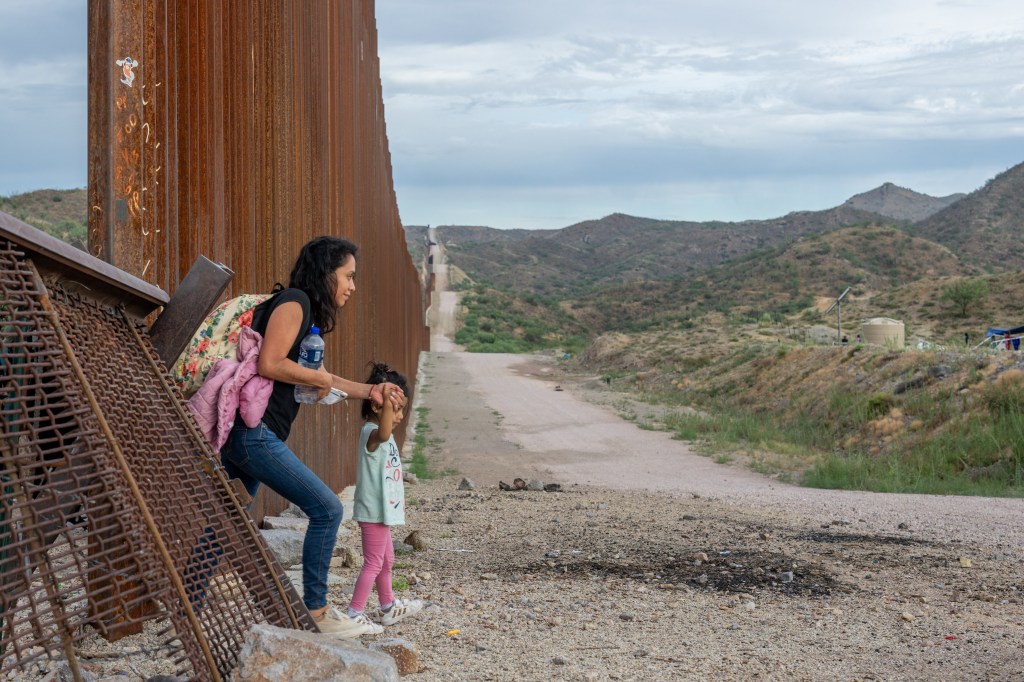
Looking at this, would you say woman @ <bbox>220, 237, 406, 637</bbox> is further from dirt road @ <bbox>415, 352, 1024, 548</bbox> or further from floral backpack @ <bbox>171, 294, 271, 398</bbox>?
dirt road @ <bbox>415, 352, 1024, 548</bbox>

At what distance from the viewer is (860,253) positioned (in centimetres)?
6869

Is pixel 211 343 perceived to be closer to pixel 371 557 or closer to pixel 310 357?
pixel 310 357

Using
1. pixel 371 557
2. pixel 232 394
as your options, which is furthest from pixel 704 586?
pixel 232 394

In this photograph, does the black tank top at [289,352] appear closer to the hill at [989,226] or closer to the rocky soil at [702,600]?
the rocky soil at [702,600]

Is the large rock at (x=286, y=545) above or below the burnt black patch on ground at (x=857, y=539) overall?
above

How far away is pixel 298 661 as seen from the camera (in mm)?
2965

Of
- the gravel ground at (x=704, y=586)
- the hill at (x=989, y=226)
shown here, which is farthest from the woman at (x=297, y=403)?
the hill at (x=989, y=226)

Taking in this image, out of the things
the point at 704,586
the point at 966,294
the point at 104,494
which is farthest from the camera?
the point at 966,294

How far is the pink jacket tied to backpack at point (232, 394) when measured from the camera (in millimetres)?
3754

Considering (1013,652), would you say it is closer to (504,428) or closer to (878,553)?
(878,553)

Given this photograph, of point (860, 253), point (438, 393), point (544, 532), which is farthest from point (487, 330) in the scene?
point (544, 532)

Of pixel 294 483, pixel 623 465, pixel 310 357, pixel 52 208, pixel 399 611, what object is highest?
pixel 52 208

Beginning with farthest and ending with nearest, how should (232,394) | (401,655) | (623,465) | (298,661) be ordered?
(623,465), (401,655), (232,394), (298,661)

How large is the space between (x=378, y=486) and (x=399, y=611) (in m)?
0.63
